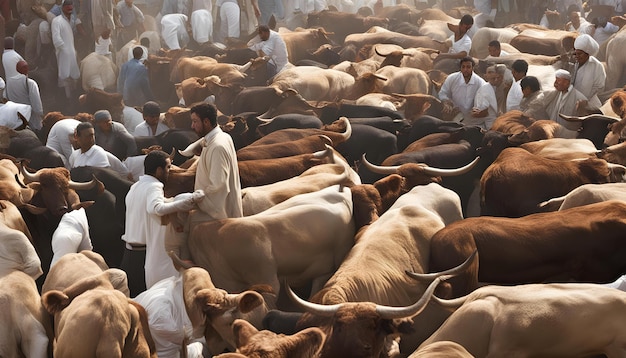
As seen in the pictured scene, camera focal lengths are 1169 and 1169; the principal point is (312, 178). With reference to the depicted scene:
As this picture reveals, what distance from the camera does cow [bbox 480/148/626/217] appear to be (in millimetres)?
10930

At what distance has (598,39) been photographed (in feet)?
67.8

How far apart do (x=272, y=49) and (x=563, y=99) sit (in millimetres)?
6567

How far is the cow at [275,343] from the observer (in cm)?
638

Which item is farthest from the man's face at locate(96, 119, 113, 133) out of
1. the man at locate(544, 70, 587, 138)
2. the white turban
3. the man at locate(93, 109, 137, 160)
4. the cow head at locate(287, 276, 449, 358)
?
the cow head at locate(287, 276, 449, 358)

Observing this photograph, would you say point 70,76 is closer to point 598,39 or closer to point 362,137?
point 362,137

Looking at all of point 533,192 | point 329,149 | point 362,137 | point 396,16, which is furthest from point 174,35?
point 533,192

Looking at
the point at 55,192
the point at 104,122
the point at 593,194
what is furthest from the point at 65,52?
the point at 593,194

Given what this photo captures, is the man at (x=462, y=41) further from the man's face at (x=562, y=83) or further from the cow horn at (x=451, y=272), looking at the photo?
the cow horn at (x=451, y=272)

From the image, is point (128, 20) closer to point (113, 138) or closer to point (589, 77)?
point (113, 138)

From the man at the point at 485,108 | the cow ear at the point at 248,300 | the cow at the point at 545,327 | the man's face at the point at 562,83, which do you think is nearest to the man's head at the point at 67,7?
the man at the point at 485,108

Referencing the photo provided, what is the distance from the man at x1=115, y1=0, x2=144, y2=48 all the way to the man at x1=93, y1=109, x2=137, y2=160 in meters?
8.06

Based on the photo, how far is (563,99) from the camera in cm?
1392

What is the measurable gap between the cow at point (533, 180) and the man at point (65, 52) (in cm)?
940

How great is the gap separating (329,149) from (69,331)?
5.28 meters
